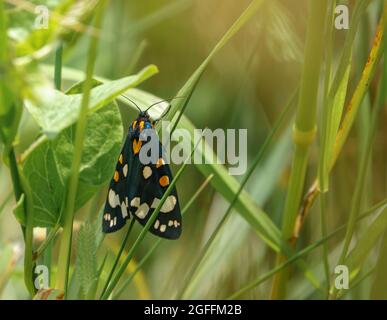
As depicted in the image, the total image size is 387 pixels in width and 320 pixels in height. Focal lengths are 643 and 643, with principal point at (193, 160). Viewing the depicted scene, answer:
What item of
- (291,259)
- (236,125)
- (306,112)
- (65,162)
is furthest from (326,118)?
(236,125)

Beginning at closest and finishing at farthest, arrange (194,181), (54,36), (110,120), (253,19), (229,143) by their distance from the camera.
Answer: (54,36), (110,120), (229,143), (253,19), (194,181)

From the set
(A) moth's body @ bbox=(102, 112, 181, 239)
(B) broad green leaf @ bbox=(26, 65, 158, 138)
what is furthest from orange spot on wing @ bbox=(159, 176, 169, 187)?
(B) broad green leaf @ bbox=(26, 65, 158, 138)

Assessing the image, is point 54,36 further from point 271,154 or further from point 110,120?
point 271,154

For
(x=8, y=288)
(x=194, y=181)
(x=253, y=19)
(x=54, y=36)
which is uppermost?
(x=253, y=19)

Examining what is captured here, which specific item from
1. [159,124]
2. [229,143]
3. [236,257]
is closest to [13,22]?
[159,124]

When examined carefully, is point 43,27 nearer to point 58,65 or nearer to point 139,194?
point 58,65

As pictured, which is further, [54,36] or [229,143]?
[229,143]

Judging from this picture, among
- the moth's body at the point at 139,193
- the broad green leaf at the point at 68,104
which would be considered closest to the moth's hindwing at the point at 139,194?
the moth's body at the point at 139,193
